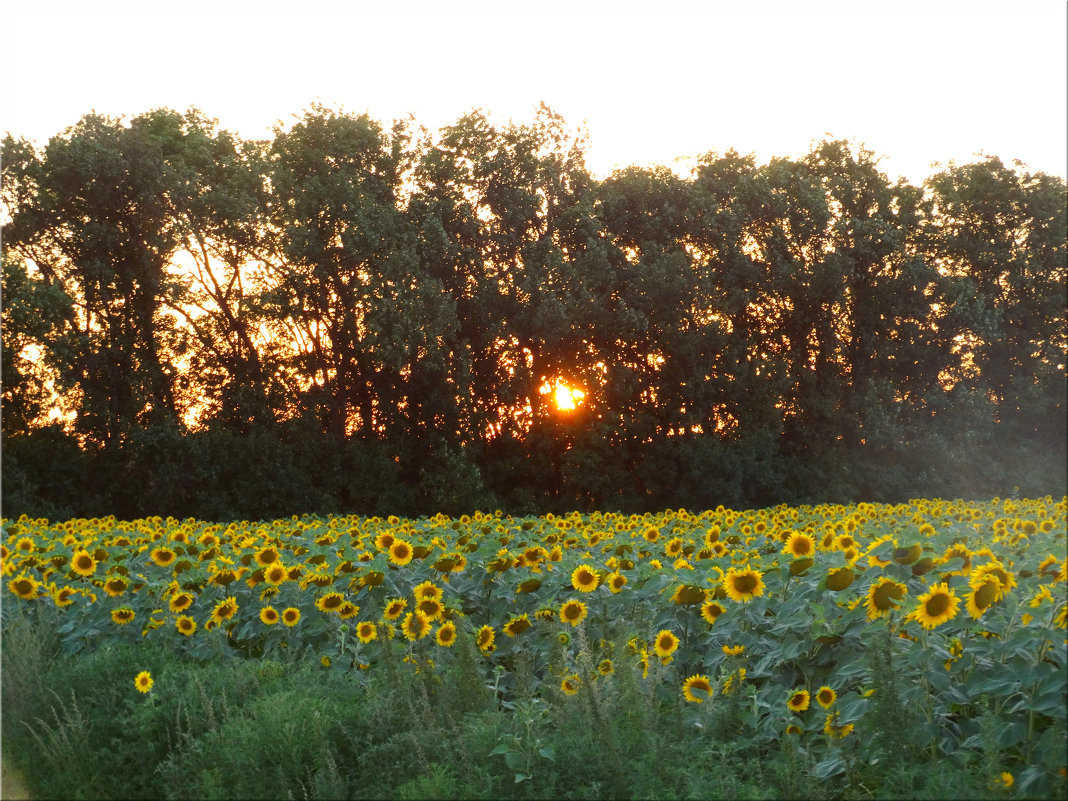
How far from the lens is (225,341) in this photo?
22.1 m

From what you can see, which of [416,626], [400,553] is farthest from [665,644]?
[400,553]

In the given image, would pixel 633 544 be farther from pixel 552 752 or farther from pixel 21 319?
pixel 21 319

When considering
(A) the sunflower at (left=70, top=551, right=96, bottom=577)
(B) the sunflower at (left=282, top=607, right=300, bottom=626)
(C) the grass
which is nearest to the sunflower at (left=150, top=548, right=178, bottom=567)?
(A) the sunflower at (left=70, top=551, right=96, bottom=577)

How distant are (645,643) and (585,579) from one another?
464 millimetres

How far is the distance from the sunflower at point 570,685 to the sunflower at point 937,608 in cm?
131

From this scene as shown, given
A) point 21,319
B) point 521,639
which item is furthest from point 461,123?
point 521,639

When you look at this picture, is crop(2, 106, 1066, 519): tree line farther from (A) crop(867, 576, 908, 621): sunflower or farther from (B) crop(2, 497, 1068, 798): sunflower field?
(A) crop(867, 576, 908, 621): sunflower

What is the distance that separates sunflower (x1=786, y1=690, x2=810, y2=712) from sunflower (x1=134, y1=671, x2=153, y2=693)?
294 centimetres

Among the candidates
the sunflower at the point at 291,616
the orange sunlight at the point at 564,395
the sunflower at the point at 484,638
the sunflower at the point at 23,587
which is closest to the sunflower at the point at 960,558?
the sunflower at the point at 484,638

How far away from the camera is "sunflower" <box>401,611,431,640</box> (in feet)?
14.9

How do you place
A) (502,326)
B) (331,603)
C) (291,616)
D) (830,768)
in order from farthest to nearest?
(502,326)
(291,616)
(331,603)
(830,768)

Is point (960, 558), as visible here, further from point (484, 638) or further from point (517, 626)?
point (484, 638)

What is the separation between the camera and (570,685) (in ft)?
13.5

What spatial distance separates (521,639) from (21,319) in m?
15.7
